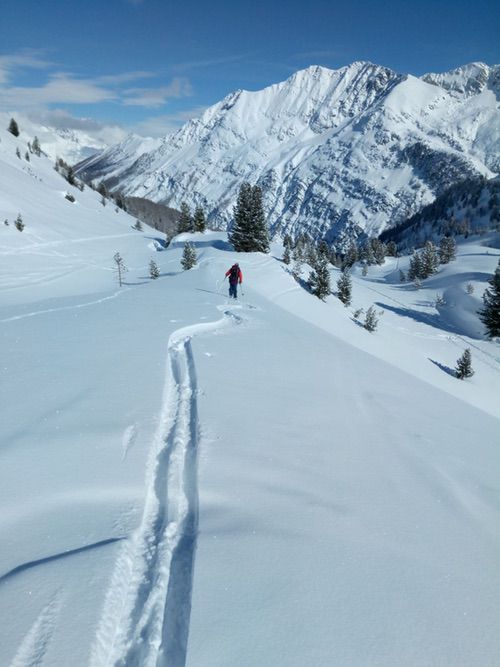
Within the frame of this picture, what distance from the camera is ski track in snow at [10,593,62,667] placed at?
2.58 meters

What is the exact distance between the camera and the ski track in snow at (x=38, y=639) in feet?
8.46

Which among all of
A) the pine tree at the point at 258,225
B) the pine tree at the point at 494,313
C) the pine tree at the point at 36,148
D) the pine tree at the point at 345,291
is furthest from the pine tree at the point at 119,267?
the pine tree at the point at 36,148

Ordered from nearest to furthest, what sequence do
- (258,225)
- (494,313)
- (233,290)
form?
(233,290)
(494,313)
(258,225)

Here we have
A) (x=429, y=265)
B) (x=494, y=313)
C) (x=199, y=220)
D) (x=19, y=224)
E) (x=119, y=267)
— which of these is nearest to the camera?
(x=119, y=267)

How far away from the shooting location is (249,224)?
3859 centimetres

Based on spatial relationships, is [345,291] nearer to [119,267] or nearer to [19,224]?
[119,267]

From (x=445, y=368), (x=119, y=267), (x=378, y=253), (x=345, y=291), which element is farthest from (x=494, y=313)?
(x=378, y=253)

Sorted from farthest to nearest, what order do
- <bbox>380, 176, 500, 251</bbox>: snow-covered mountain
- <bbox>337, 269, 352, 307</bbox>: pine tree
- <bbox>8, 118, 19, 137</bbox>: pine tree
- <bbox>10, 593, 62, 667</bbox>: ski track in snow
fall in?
1. <bbox>380, 176, 500, 251</bbox>: snow-covered mountain
2. <bbox>8, 118, 19, 137</bbox>: pine tree
3. <bbox>337, 269, 352, 307</bbox>: pine tree
4. <bbox>10, 593, 62, 667</bbox>: ski track in snow

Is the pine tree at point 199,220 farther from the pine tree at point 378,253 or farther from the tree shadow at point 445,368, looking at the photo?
the pine tree at point 378,253

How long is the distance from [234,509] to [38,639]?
6.56 ft

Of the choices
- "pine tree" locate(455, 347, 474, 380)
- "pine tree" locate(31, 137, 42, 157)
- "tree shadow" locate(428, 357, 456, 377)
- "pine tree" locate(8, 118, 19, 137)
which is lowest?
"tree shadow" locate(428, 357, 456, 377)

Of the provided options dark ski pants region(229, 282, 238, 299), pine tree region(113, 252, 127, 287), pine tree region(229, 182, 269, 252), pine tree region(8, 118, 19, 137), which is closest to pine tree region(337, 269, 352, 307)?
pine tree region(229, 182, 269, 252)

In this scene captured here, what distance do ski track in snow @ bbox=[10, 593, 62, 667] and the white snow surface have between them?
0.01 metres

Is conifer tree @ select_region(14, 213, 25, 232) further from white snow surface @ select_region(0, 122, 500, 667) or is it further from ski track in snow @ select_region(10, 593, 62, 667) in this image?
ski track in snow @ select_region(10, 593, 62, 667)
